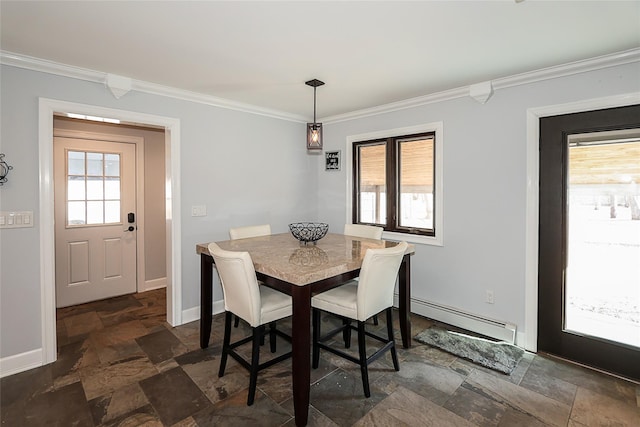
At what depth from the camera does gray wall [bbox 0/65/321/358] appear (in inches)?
93.9

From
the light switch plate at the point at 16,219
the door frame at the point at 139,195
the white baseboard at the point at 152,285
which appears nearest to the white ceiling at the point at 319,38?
the light switch plate at the point at 16,219

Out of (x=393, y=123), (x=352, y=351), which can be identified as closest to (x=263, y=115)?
(x=393, y=123)

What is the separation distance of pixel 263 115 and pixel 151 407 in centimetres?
305

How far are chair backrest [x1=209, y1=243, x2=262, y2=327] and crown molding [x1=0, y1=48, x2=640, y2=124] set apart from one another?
1826 millimetres

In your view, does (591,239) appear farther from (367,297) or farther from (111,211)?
(111,211)

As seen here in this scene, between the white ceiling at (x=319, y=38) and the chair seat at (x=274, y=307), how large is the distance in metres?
1.73

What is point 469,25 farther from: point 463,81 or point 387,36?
point 463,81

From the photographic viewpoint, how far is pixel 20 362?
2428mm

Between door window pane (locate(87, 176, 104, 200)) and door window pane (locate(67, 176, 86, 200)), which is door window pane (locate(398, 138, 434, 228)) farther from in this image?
door window pane (locate(67, 176, 86, 200))

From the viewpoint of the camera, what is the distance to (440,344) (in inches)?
111

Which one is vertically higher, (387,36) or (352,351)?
(387,36)

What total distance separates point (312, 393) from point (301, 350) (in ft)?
1.77

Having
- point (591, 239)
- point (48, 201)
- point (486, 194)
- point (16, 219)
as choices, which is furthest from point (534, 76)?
point (16, 219)

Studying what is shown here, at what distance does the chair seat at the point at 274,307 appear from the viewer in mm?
2115
